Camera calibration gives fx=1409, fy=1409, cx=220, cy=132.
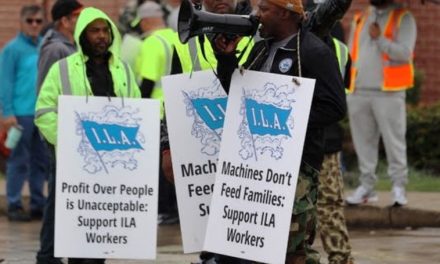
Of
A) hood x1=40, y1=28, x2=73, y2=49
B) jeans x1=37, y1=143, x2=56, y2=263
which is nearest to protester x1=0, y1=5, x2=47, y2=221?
hood x1=40, y1=28, x2=73, y2=49

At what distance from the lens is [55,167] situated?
9219 mm

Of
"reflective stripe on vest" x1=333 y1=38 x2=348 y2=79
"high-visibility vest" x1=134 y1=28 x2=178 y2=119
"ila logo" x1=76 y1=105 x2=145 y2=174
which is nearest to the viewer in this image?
"ila logo" x1=76 y1=105 x2=145 y2=174

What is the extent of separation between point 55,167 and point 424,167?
727 centimetres

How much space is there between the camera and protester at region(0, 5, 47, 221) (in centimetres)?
1377

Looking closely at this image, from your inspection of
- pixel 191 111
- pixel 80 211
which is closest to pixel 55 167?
pixel 80 211

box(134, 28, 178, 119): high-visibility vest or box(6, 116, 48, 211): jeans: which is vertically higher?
box(134, 28, 178, 119): high-visibility vest

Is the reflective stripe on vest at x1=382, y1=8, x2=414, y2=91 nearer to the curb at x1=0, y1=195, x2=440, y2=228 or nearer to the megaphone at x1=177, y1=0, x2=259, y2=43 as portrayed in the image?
the curb at x1=0, y1=195, x2=440, y2=228

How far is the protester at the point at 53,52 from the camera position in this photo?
987 cm

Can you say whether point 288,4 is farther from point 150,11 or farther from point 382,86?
point 150,11

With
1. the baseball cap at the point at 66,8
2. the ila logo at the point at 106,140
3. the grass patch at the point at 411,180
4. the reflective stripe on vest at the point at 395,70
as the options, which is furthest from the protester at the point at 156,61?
the ila logo at the point at 106,140

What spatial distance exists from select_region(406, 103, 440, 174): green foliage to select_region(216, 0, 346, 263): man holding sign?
8193mm

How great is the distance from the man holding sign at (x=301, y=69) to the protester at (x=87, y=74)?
1.68 meters

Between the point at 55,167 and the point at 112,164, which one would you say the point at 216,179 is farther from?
the point at 55,167

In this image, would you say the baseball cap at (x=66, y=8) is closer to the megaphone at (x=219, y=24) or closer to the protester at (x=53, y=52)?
the protester at (x=53, y=52)
